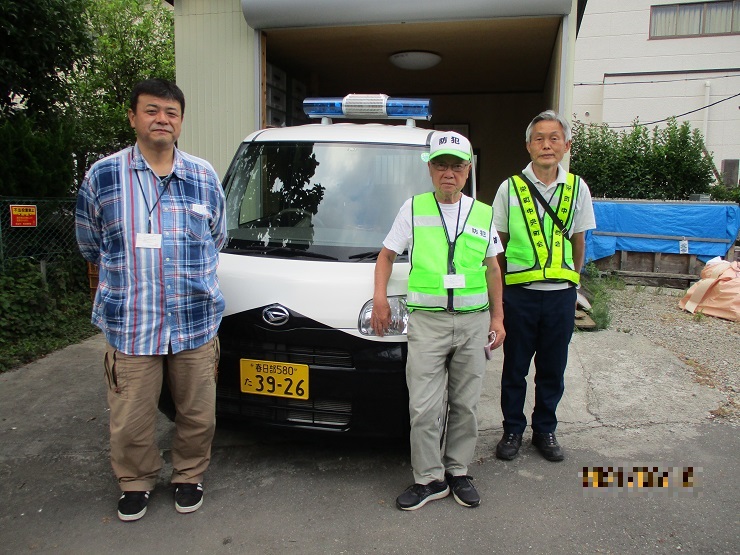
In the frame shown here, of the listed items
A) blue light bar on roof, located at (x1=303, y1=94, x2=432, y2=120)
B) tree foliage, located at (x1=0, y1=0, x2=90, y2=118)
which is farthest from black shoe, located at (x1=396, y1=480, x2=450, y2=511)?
tree foliage, located at (x1=0, y1=0, x2=90, y2=118)

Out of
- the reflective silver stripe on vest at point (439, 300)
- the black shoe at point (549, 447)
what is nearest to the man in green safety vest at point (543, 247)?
the black shoe at point (549, 447)

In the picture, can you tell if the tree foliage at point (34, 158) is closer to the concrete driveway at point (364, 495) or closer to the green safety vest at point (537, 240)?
the concrete driveway at point (364, 495)

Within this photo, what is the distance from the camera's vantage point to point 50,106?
23.5 feet

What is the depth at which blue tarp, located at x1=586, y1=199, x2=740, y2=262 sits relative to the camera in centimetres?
939

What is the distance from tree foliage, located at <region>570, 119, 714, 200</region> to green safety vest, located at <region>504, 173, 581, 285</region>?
1070cm

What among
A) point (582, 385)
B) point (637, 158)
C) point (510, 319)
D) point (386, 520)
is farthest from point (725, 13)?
point (386, 520)

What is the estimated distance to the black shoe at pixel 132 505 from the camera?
293cm

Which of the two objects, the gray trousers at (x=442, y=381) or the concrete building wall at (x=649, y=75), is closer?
the gray trousers at (x=442, y=381)

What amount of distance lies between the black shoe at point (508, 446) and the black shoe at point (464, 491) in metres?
0.50

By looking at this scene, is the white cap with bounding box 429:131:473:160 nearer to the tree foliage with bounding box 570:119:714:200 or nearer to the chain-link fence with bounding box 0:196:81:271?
the chain-link fence with bounding box 0:196:81:271

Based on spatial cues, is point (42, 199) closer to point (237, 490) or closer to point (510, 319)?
point (237, 490)

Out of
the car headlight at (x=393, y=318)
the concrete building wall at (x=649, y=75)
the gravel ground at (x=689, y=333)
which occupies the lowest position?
the gravel ground at (x=689, y=333)

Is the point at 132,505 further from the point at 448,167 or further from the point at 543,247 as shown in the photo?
the point at 543,247

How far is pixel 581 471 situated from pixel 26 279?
18.3 ft
